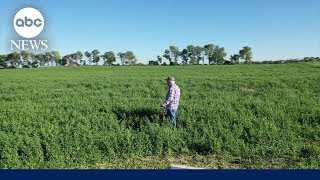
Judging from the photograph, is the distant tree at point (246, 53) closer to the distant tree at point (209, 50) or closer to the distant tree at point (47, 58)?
the distant tree at point (209, 50)

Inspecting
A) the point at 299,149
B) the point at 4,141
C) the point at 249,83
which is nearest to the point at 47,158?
the point at 4,141

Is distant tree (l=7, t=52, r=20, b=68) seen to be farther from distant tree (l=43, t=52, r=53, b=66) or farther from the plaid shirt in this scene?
the plaid shirt

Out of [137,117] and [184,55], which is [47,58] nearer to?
[184,55]

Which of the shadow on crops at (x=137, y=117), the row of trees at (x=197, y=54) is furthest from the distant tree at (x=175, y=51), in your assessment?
the shadow on crops at (x=137, y=117)

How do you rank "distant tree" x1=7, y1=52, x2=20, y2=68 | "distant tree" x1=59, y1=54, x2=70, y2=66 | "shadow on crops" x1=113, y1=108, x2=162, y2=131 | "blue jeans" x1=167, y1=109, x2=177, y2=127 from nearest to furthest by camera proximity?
"blue jeans" x1=167, y1=109, x2=177, y2=127
"shadow on crops" x1=113, y1=108, x2=162, y2=131
"distant tree" x1=7, y1=52, x2=20, y2=68
"distant tree" x1=59, y1=54, x2=70, y2=66

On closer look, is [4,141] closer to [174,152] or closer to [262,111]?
[174,152]

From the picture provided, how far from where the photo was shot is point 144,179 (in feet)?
18.9

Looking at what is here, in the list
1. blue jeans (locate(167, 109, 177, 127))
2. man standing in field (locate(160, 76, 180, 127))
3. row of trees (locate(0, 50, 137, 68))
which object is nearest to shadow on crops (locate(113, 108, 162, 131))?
blue jeans (locate(167, 109, 177, 127))

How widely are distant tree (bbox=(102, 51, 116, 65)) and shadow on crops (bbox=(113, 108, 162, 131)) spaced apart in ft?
397

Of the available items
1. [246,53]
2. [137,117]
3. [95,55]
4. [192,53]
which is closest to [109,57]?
[95,55]

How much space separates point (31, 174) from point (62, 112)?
9897mm

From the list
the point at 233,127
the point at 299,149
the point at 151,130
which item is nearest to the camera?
the point at 299,149

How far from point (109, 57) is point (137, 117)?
4843 inches

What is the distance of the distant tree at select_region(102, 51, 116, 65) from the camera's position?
136m
